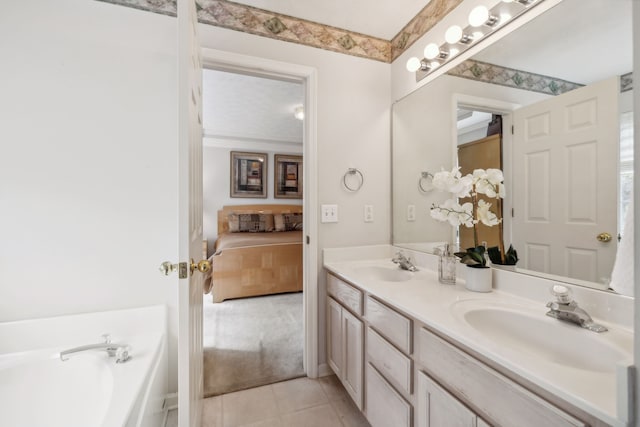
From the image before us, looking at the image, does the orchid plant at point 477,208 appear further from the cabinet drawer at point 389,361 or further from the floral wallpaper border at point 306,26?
the floral wallpaper border at point 306,26

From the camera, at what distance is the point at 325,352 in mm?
1861

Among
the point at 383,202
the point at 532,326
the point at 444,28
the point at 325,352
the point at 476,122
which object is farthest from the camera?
the point at 383,202

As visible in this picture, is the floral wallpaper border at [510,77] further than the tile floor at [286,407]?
No

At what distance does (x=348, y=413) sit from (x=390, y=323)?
80 cm

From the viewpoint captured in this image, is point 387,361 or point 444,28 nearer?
point 387,361

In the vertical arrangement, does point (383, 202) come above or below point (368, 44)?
below

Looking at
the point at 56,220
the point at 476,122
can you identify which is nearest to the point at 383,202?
the point at 476,122

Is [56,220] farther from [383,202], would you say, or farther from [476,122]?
[476,122]

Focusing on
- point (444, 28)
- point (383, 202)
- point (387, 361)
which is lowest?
point (387, 361)

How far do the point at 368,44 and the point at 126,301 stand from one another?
2.36 metres

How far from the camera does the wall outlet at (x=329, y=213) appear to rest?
1.83 m

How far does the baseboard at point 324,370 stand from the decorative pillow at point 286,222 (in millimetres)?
3296

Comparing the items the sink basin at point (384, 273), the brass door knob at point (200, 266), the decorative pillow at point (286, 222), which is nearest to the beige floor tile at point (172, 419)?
the brass door knob at point (200, 266)

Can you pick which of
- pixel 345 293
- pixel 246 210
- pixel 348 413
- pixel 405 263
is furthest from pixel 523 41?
pixel 246 210
